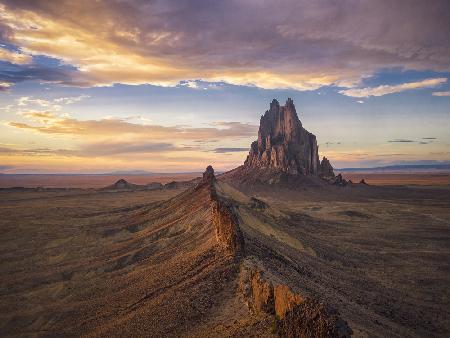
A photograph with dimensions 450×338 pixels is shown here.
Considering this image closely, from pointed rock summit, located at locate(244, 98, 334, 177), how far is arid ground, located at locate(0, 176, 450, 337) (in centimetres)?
9131

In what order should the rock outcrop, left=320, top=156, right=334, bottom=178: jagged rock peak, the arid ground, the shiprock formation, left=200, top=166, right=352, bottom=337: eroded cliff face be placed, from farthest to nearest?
left=320, top=156, right=334, bottom=178: jagged rock peak, the shiprock formation, the rock outcrop, the arid ground, left=200, top=166, right=352, bottom=337: eroded cliff face

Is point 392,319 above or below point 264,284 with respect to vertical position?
below

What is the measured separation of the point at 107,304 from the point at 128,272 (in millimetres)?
6888

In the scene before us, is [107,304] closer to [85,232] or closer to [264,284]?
[264,284]

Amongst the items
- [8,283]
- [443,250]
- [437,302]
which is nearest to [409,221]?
[443,250]

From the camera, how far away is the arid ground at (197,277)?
19797 millimetres

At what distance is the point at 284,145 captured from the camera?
516 ft

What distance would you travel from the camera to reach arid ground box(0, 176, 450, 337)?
19797 mm

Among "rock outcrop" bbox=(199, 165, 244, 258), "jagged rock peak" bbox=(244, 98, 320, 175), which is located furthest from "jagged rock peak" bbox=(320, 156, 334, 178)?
"rock outcrop" bbox=(199, 165, 244, 258)

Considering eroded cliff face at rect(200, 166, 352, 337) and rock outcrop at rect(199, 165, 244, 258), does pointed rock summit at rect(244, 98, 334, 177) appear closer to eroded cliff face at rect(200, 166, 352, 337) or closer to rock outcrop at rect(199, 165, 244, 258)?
rock outcrop at rect(199, 165, 244, 258)

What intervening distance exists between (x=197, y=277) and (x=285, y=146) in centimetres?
13687

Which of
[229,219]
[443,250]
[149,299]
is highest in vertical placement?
[229,219]

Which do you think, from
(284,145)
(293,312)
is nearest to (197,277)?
(293,312)

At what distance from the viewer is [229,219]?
28.4 meters
